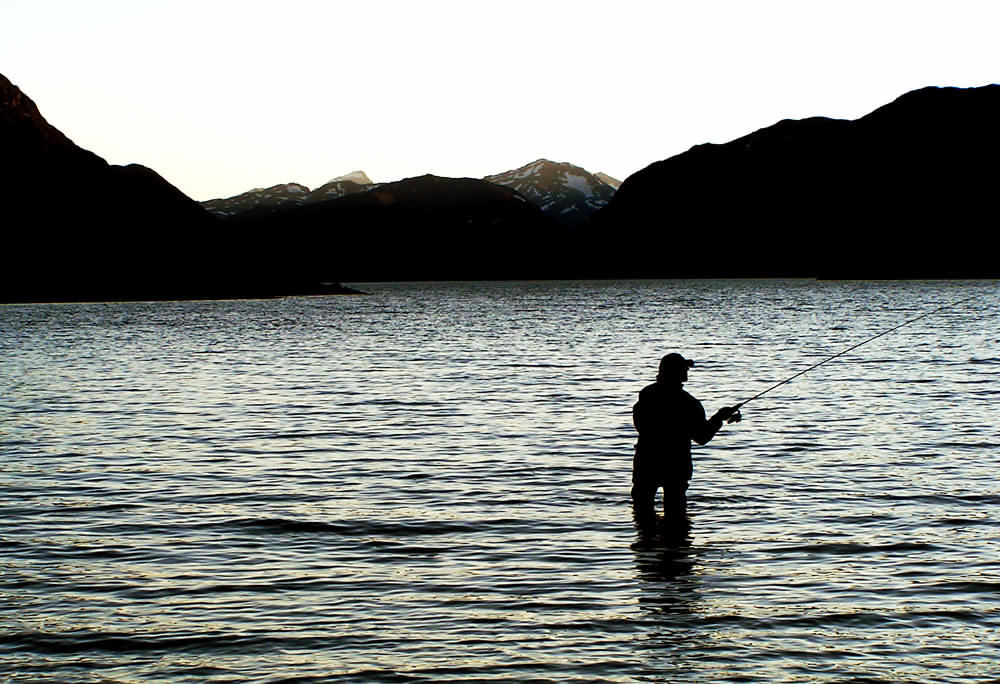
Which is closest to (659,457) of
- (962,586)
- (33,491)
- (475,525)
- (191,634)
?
(475,525)

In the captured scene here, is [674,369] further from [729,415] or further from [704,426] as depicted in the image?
[729,415]

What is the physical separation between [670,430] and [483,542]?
2440 mm

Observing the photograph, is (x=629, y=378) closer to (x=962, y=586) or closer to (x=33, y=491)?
(x=33, y=491)

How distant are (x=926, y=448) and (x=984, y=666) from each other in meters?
13.6

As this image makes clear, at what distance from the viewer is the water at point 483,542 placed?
996 centimetres

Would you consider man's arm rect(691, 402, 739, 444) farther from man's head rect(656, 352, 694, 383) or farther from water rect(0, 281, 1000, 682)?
water rect(0, 281, 1000, 682)

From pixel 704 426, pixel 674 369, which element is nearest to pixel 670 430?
pixel 704 426

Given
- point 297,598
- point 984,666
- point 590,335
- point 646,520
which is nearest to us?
point 984,666

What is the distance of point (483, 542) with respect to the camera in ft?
47.1

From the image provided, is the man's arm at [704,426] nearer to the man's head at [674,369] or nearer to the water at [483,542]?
the man's head at [674,369]

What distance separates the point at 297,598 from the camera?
11.7m

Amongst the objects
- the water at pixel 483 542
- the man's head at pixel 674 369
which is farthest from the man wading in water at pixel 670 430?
the water at pixel 483 542

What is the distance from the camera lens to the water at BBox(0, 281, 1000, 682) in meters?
9.96

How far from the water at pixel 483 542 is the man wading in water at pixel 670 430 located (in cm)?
64
